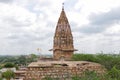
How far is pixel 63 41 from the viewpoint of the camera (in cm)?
3356

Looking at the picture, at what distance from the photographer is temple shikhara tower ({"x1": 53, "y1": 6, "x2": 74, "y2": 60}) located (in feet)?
109

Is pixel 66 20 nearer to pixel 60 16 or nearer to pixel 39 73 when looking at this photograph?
pixel 60 16

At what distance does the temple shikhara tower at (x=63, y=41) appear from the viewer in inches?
1308

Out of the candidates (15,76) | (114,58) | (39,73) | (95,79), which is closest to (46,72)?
(39,73)

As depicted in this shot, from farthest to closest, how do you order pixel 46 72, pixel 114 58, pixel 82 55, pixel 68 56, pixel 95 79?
pixel 68 56
pixel 82 55
pixel 114 58
pixel 46 72
pixel 95 79

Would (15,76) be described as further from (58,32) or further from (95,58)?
(95,58)

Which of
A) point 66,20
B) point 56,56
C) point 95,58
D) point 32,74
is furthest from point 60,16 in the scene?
point 32,74

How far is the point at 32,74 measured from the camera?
18531 mm

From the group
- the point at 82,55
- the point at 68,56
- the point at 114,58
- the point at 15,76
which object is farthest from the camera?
the point at 15,76

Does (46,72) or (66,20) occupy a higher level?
(66,20)

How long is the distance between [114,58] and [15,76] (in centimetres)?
1302

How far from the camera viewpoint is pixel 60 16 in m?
34.1

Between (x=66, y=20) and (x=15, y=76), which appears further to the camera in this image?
(x=15, y=76)

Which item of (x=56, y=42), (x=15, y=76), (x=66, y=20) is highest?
(x=66, y=20)
